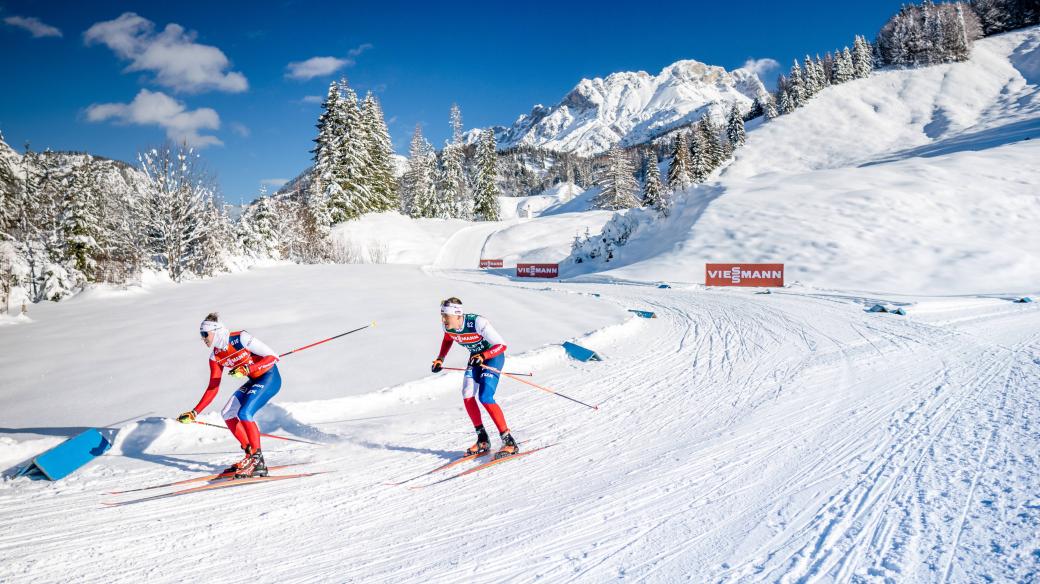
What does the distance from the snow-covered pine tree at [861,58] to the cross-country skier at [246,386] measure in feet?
326

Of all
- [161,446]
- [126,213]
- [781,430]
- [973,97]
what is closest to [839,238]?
[781,430]

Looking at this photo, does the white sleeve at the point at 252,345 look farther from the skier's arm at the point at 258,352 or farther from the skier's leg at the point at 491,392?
the skier's leg at the point at 491,392

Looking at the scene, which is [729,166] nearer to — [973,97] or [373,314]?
[973,97]

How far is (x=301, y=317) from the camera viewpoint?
13.5 metres

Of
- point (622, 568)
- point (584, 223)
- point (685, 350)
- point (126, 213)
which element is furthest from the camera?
point (584, 223)

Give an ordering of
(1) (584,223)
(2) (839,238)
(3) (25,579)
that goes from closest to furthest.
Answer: (3) (25,579), (2) (839,238), (1) (584,223)

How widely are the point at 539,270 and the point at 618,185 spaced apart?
32913mm

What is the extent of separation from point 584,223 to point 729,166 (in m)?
23.1

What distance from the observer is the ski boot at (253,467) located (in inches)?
215

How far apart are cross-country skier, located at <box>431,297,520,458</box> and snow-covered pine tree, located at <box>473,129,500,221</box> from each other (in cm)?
6064

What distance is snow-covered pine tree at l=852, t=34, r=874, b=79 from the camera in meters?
77.2

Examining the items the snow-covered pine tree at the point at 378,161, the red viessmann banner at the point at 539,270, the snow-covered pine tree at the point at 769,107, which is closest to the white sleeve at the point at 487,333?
the red viessmann banner at the point at 539,270

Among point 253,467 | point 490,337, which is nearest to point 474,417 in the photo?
point 490,337

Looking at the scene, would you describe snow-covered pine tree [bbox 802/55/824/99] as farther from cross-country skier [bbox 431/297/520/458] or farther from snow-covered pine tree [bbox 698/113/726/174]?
cross-country skier [bbox 431/297/520/458]
